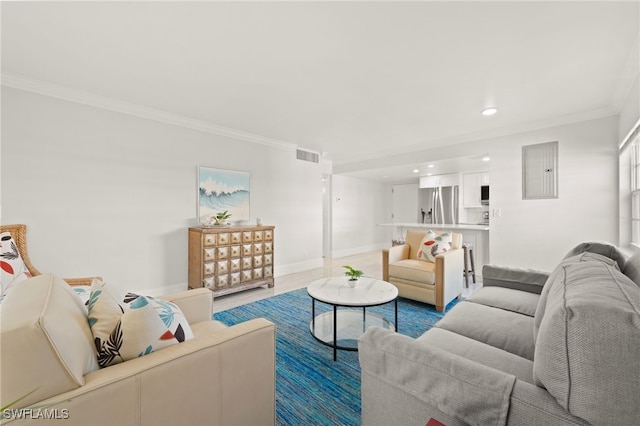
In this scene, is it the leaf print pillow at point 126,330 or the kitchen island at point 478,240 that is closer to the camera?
the leaf print pillow at point 126,330

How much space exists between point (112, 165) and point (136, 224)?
2.53ft

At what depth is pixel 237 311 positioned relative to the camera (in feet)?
10.9

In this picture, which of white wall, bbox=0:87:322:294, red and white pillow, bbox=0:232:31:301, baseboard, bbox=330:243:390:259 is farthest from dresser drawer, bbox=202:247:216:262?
baseboard, bbox=330:243:390:259

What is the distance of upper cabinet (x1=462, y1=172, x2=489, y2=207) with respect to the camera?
240 inches

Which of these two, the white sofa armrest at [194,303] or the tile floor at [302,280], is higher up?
the white sofa armrest at [194,303]

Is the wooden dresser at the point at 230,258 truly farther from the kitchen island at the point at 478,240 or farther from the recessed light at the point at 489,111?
the recessed light at the point at 489,111

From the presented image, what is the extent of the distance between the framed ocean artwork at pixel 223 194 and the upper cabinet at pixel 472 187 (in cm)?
484

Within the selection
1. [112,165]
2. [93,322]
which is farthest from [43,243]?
[93,322]

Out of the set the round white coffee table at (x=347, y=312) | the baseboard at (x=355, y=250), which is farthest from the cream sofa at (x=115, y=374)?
the baseboard at (x=355, y=250)

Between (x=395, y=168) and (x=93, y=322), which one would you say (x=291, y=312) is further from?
(x=395, y=168)

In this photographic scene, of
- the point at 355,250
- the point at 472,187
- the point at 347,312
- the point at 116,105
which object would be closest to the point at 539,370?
the point at 347,312

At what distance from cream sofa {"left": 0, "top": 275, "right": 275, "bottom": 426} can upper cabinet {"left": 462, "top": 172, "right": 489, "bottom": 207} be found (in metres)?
6.19

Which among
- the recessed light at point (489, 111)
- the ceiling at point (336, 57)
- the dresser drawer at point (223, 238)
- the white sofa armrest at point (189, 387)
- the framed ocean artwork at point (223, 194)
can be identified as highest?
the ceiling at point (336, 57)

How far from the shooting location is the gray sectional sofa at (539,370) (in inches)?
29.5
